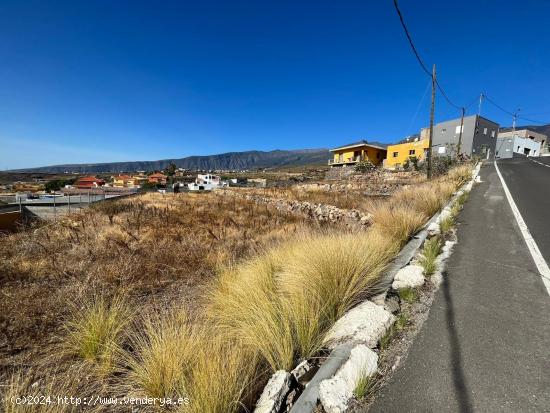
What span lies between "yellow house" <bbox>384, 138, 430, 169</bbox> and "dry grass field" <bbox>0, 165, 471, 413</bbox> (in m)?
44.4

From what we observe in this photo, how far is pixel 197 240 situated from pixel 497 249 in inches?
271

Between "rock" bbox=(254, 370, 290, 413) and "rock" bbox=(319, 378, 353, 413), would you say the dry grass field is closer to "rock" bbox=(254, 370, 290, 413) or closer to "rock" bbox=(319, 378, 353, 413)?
"rock" bbox=(254, 370, 290, 413)

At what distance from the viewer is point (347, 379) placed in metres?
2.15

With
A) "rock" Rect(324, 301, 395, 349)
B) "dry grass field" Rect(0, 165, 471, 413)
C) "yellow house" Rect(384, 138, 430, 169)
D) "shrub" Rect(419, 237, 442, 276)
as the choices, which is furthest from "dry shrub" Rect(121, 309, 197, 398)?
"yellow house" Rect(384, 138, 430, 169)

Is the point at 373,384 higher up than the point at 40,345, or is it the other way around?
the point at 373,384

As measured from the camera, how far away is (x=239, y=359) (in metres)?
2.15

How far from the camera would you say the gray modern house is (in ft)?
151

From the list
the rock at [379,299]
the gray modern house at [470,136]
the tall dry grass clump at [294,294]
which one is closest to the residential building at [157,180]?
the gray modern house at [470,136]

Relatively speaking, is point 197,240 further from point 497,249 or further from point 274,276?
point 497,249

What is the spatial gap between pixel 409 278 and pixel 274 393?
2.77 m

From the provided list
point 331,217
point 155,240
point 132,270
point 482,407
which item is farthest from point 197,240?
point 482,407

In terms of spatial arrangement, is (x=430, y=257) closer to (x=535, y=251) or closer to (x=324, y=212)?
(x=535, y=251)

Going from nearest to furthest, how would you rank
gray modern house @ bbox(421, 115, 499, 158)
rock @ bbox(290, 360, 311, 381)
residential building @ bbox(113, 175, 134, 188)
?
rock @ bbox(290, 360, 311, 381), gray modern house @ bbox(421, 115, 499, 158), residential building @ bbox(113, 175, 134, 188)

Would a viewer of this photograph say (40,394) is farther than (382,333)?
No
